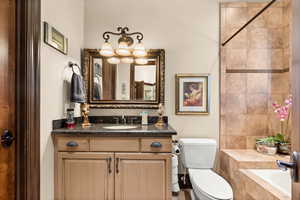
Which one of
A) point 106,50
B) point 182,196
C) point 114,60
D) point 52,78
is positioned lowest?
point 182,196

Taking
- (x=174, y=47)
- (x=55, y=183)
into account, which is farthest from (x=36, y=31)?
(x=174, y=47)

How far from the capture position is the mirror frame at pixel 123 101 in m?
2.48

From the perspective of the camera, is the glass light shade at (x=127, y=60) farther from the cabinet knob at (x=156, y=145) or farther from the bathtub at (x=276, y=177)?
the bathtub at (x=276, y=177)

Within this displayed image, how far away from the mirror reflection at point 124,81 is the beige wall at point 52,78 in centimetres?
42

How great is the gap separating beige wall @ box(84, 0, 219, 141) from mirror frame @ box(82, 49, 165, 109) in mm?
94

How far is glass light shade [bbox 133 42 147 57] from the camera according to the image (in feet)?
7.78

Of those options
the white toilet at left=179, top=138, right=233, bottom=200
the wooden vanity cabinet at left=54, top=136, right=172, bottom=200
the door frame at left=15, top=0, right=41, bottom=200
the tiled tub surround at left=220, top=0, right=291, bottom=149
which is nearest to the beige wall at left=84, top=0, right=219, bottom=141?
the tiled tub surround at left=220, top=0, right=291, bottom=149

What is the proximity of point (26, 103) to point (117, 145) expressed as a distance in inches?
32.8

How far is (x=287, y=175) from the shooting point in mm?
2008

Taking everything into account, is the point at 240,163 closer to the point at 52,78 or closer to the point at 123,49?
the point at 123,49

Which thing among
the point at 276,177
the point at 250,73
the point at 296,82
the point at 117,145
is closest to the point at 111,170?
the point at 117,145

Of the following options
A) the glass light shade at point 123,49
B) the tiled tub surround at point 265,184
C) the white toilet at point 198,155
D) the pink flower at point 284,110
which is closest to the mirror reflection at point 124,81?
the glass light shade at point 123,49

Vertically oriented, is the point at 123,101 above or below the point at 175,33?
below

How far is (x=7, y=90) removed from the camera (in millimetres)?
1295
